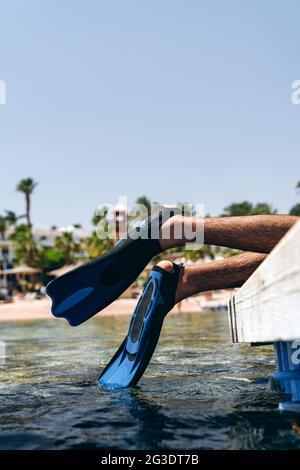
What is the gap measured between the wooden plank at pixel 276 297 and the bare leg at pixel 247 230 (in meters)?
0.35

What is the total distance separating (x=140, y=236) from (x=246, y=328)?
892mm

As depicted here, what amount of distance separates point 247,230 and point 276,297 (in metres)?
0.96

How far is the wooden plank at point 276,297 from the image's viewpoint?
5.56 feet

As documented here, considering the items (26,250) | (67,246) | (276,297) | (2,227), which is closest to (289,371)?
(276,297)

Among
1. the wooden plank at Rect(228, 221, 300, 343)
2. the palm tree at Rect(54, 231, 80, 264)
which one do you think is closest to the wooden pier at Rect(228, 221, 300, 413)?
the wooden plank at Rect(228, 221, 300, 343)

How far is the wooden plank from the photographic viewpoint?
1.69m

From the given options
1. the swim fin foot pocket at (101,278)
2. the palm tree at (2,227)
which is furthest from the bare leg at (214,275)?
the palm tree at (2,227)

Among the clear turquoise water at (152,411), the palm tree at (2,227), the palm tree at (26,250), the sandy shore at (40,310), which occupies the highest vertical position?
the palm tree at (2,227)

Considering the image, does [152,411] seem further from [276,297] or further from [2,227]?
[2,227]

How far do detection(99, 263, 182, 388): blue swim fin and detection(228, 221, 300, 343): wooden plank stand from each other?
806 millimetres

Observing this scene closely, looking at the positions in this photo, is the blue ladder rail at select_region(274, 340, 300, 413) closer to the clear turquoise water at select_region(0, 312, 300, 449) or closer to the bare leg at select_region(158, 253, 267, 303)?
the clear turquoise water at select_region(0, 312, 300, 449)

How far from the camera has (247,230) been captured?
9.24ft

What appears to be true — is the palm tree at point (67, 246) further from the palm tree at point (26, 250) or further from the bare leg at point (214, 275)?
the bare leg at point (214, 275)

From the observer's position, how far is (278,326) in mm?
1902
